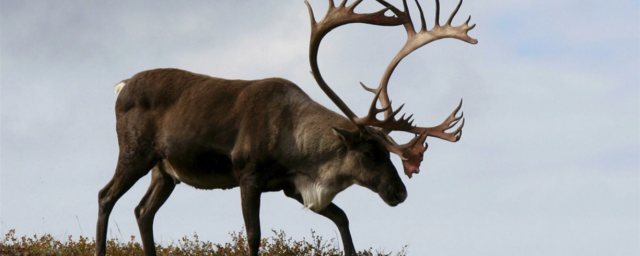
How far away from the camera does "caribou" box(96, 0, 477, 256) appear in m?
9.25

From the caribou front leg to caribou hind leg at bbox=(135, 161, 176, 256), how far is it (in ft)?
4.87

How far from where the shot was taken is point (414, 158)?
30.1 feet

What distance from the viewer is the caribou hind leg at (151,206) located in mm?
10367

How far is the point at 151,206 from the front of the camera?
10383mm

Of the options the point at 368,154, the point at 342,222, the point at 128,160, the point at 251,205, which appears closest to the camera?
the point at 251,205

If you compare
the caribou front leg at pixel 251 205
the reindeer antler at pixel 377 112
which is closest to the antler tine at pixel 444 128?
the reindeer antler at pixel 377 112

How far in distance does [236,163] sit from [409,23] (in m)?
2.55

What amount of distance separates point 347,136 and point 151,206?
2.60 meters

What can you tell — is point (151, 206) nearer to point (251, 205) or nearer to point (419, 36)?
point (251, 205)

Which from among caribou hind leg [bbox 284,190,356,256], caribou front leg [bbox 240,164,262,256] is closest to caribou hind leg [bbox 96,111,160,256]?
caribou front leg [bbox 240,164,262,256]

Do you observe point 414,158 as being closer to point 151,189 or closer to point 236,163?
point 236,163

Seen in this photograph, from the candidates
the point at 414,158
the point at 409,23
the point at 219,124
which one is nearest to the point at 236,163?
the point at 219,124

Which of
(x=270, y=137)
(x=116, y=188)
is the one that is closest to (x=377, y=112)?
(x=270, y=137)

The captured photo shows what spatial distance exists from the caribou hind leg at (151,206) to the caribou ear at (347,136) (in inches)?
88.2
